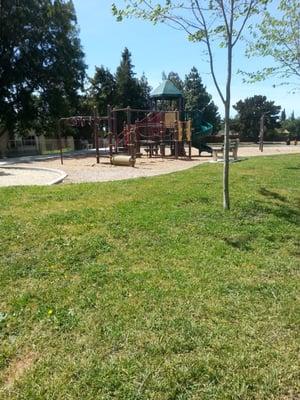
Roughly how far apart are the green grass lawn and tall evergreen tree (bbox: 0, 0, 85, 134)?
2587 centimetres

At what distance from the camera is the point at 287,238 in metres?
5.61

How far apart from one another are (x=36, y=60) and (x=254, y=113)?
131 feet

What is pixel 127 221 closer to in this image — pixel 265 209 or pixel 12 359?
pixel 265 209

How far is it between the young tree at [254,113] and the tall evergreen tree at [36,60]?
3473cm

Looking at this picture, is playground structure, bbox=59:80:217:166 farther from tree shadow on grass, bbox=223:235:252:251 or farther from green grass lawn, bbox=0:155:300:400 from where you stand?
tree shadow on grass, bbox=223:235:252:251

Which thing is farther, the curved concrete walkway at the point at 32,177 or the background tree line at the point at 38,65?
the background tree line at the point at 38,65

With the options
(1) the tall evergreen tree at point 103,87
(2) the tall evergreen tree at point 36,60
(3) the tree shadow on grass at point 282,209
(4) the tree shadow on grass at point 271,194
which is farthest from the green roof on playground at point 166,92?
(1) the tall evergreen tree at point 103,87

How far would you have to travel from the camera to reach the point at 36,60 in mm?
30297

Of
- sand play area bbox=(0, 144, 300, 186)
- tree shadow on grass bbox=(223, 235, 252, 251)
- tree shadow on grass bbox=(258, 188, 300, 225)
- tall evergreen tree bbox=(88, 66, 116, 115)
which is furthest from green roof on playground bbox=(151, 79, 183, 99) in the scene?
tall evergreen tree bbox=(88, 66, 116, 115)

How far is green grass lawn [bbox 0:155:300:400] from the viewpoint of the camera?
2635mm

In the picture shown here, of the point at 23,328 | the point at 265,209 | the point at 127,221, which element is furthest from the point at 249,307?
the point at 265,209

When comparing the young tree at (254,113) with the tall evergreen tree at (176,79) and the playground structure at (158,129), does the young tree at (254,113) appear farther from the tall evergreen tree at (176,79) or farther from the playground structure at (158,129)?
the playground structure at (158,129)

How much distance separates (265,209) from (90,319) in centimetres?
460

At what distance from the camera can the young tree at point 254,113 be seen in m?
60.7
